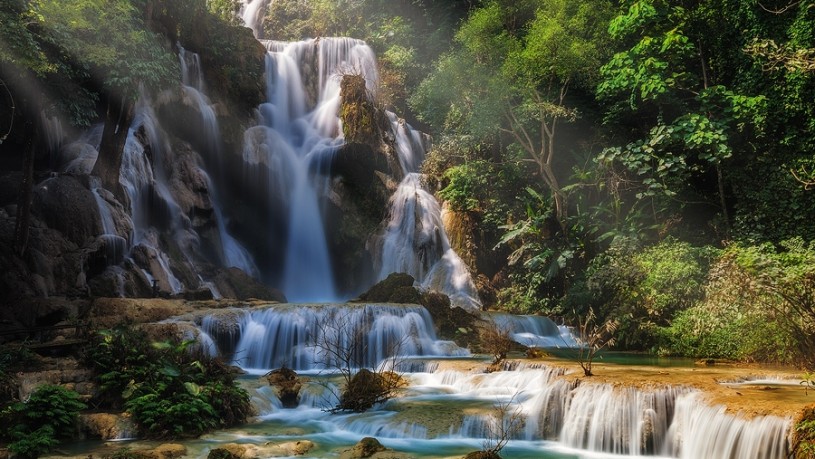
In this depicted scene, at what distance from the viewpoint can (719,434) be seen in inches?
322

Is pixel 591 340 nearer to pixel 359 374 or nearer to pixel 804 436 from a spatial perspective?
pixel 804 436

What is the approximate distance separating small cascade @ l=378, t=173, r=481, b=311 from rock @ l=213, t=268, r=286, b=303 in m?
5.50

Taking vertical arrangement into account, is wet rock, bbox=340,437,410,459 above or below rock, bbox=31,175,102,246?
below

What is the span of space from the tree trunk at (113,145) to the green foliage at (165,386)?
9.64 m

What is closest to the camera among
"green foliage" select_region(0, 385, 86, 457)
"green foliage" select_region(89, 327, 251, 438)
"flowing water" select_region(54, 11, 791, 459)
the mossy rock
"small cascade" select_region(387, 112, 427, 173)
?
"green foliage" select_region(0, 385, 86, 457)

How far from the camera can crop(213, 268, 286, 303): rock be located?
21.6 meters

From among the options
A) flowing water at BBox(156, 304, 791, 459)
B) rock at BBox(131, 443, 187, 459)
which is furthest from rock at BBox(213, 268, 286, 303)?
rock at BBox(131, 443, 187, 459)

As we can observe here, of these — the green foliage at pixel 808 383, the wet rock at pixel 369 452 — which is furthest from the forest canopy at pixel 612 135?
the wet rock at pixel 369 452

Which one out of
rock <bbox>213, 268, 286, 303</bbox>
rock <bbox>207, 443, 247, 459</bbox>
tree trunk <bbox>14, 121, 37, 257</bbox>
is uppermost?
tree trunk <bbox>14, 121, 37, 257</bbox>

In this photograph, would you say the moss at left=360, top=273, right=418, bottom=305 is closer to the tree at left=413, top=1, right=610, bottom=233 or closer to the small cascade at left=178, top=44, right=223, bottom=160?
the tree at left=413, top=1, right=610, bottom=233

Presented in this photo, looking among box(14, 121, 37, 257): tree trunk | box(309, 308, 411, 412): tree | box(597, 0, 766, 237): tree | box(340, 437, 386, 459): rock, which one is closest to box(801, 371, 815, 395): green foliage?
box(340, 437, 386, 459): rock

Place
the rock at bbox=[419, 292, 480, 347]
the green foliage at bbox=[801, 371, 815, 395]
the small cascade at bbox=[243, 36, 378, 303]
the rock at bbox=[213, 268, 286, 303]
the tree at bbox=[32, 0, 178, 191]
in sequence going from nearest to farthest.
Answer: the green foliage at bbox=[801, 371, 815, 395] → the tree at bbox=[32, 0, 178, 191] → the rock at bbox=[419, 292, 480, 347] → the rock at bbox=[213, 268, 286, 303] → the small cascade at bbox=[243, 36, 378, 303]

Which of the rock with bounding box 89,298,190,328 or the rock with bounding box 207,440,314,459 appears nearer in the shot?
the rock with bounding box 207,440,314,459

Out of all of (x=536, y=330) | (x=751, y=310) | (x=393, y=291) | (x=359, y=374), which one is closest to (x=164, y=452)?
(x=359, y=374)
